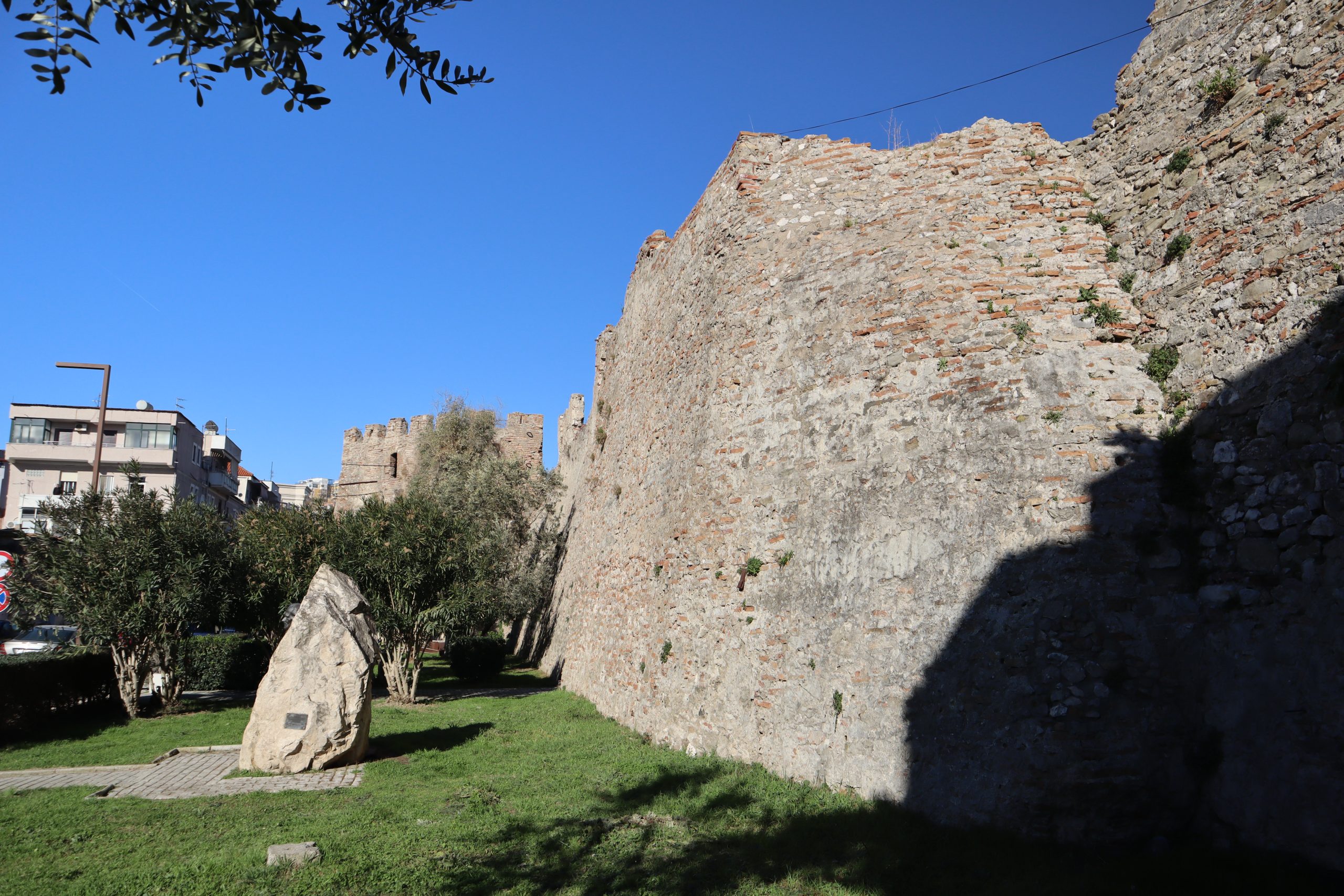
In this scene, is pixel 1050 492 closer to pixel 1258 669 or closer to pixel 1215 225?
pixel 1258 669

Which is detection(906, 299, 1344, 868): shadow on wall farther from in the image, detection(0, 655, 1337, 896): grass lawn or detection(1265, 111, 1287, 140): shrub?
detection(1265, 111, 1287, 140): shrub

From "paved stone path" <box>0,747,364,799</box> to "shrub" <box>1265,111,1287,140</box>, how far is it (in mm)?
10757

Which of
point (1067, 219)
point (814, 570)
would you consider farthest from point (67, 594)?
point (1067, 219)

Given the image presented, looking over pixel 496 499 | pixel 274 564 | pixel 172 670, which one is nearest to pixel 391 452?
pixel 496 499

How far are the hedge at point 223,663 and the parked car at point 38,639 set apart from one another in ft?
8.50

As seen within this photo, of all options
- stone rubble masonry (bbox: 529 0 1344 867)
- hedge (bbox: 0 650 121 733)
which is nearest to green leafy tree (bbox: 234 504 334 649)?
hedge (bbox: 0 650 121 733)

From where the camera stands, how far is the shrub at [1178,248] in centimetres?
739

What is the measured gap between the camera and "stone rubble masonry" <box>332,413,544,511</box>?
33969mm

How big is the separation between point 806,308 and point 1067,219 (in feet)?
9.54

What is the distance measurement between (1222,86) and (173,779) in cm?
1277

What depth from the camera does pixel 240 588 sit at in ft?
52.5

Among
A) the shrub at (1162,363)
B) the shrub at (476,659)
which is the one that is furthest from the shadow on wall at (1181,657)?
the shrub at (476,659)

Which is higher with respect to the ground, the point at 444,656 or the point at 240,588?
the point at 240,588

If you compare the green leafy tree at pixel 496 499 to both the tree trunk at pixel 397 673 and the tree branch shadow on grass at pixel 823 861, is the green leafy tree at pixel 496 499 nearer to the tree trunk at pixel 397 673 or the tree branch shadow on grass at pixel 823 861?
the tree trunk at pixel 397 673
